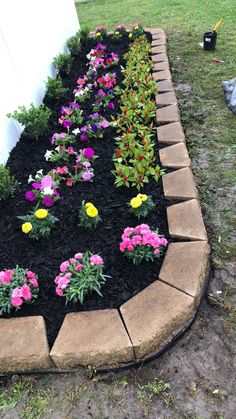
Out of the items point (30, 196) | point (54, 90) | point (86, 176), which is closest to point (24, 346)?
point (30, 196)

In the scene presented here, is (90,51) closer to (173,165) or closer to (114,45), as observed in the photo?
(114,45)

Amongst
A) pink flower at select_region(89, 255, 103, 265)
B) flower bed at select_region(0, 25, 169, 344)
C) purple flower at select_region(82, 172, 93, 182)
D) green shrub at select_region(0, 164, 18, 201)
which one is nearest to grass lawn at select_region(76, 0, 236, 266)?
flower bed at select_region(0, 25, 169, 344)

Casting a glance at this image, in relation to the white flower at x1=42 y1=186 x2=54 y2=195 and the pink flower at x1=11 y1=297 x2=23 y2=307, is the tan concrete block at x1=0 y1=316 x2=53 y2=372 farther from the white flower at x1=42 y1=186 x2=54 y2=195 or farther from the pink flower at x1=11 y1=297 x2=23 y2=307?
the white flower at x1=42 y1=186 x2=54 y2=195

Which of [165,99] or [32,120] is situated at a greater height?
[32,120]

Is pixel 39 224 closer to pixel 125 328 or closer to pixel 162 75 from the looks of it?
pixel 125 328

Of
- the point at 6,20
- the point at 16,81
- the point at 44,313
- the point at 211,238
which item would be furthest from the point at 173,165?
the point at 6,20

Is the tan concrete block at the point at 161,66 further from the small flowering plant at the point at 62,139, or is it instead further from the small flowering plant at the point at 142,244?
the small flowering plant at the point at 142,244

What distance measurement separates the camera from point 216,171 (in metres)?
2.95

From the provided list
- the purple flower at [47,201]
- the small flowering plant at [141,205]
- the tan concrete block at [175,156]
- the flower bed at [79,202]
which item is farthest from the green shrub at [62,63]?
the small flowering plant at [141,205]

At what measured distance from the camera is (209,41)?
5.08 m

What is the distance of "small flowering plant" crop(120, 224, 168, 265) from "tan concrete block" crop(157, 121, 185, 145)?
1.27m

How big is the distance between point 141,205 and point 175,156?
77 centimetres

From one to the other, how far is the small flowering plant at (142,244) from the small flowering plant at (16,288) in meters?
0.59

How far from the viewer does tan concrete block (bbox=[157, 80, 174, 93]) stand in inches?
156
